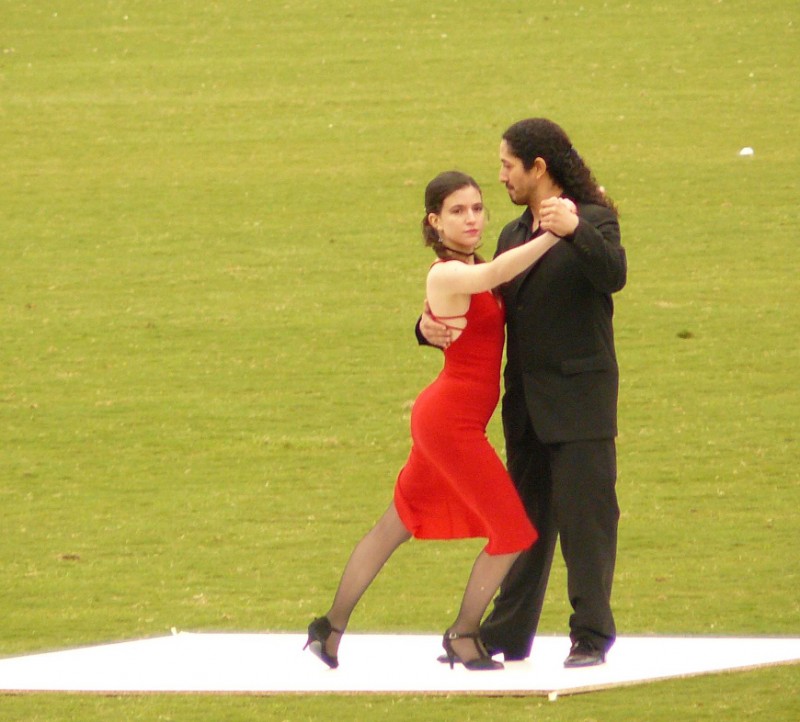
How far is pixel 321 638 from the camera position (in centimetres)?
577

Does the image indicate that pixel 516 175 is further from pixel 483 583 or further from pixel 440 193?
pixel 483 583

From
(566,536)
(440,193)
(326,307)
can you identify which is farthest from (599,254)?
(326,307)

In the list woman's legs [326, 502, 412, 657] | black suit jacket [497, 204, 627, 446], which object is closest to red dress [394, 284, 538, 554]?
black suit jacket [497, 204, 627, 446]

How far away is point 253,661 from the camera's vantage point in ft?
20.1

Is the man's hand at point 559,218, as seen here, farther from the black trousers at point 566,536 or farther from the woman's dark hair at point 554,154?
the black trousers at point 566,536

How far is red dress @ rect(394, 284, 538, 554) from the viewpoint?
5641 millimetres

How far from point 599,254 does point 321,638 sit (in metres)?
1.52

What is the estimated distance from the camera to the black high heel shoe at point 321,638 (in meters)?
5.76

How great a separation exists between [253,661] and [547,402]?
1.40 meters

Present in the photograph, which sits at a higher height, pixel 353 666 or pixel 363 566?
pixel 363 566

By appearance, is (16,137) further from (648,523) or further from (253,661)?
(253,661)

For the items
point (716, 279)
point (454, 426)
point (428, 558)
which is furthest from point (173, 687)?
point (716, 279)

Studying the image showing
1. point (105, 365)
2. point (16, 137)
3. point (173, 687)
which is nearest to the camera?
point (173, 687)

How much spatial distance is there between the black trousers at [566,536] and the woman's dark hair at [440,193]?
671 mm
